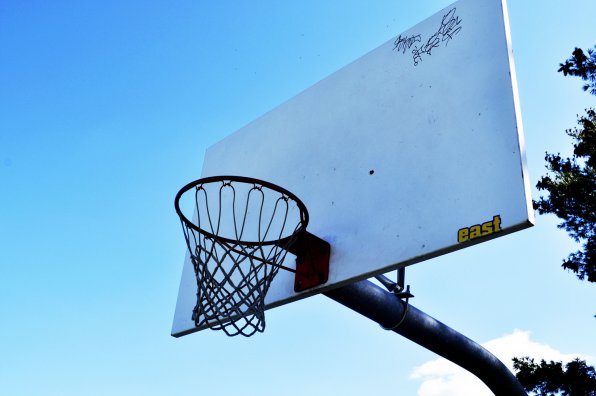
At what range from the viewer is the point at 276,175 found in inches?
147

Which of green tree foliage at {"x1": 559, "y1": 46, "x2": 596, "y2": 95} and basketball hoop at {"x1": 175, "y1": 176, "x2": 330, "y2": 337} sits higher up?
green tree foliage at {"x1": 559, "y1": 46, "x2": 596, "y2": 95}

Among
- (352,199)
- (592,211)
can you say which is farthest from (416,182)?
(592,211)

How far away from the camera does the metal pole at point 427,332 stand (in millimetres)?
3439

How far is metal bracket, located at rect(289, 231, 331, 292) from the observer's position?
10.1 ft

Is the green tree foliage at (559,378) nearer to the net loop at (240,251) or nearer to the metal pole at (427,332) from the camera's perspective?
the metal pole at (427,332)

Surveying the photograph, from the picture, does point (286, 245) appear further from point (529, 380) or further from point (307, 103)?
point (529, 380)

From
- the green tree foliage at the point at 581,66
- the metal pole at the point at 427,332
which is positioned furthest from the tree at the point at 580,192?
the metal pole at the point at 427,332

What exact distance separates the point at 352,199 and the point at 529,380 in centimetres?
620

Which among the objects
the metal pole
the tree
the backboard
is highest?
the tree

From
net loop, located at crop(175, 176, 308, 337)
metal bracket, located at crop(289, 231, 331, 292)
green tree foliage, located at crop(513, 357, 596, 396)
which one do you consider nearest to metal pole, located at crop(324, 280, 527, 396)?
metal bracket, located at crop(289, 231, 331, 292)

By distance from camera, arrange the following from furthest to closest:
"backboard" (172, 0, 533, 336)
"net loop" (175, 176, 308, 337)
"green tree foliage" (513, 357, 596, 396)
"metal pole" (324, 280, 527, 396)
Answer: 1. "green tree foliage" (513, 357, 596, 396)
2. "metal pole" (324, 280, 527, 396)
3. "net loop" (175, 176, 308, 337)
4. "backboard" (172, 0, 533, 336)

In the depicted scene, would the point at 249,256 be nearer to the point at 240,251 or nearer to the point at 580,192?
the point at 240,251

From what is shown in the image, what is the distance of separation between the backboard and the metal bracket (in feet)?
0.14

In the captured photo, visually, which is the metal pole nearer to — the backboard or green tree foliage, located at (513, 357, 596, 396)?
the backboard
